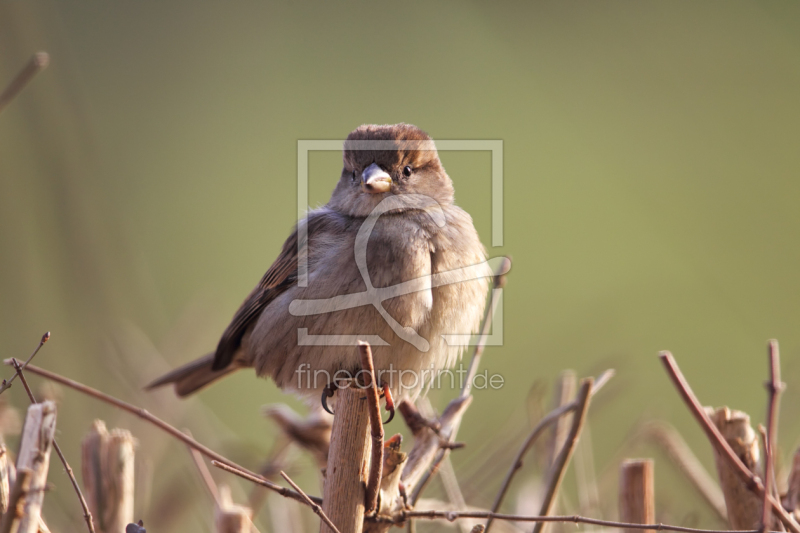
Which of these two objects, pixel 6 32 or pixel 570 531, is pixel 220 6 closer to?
pixel 6 32

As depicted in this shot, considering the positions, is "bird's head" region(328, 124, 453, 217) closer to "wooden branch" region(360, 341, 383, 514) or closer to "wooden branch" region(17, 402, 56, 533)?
"wooden branch" region(360, 341, 383, 514)

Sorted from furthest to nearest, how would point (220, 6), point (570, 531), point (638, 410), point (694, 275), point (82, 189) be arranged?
point (220, 6) → point (694, 275) → point (638, 410) → point (82, 189) → point (570, 531)

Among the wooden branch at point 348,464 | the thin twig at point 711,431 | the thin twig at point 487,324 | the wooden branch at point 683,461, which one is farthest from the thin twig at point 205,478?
the wooden branch at point 683,461

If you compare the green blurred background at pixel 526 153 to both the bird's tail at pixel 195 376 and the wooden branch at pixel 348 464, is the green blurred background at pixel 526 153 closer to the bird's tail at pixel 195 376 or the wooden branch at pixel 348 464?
the bird's tail at pixel 195 376

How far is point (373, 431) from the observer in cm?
186

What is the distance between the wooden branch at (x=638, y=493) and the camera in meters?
2.04

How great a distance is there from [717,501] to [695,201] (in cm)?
312

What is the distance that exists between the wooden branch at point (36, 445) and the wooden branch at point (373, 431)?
0.71 meters

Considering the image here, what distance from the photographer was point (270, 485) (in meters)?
1.76

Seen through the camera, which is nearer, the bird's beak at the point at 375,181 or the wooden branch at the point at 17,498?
the wooden branch at the point at 17,498

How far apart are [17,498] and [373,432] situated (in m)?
0.85

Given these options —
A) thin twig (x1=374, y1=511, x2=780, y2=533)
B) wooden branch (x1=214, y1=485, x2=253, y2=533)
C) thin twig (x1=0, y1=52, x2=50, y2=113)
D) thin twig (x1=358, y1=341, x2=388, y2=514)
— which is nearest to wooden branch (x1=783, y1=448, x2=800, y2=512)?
thin twig (x1=374, y1=511, x2=780, y2=533)

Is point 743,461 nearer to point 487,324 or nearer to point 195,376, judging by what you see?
point 487,324

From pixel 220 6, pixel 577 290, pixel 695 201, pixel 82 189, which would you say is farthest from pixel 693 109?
pixel 82 189
